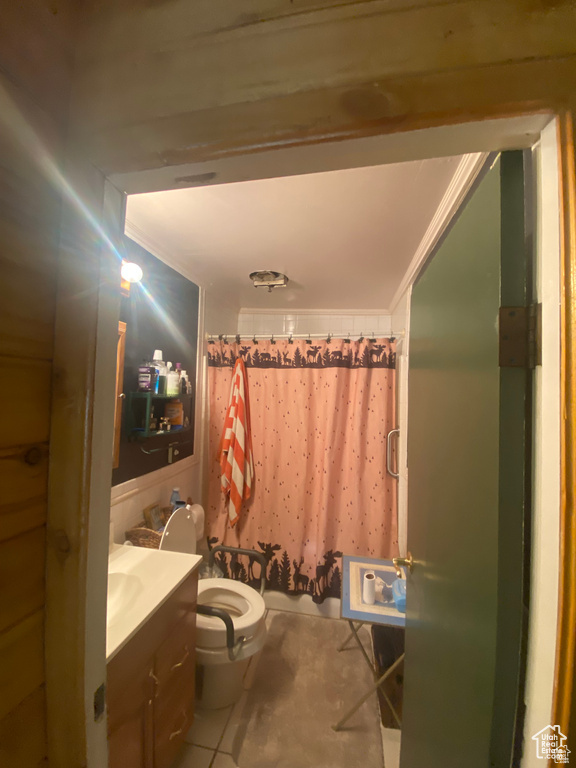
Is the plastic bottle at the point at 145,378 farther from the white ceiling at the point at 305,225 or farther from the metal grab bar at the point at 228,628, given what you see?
the metal grab bar at the point at 228,628

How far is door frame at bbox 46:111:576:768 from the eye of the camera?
1.32 feet

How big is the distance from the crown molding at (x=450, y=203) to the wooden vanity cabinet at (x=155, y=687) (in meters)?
1.78

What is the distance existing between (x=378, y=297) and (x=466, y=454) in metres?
1.87

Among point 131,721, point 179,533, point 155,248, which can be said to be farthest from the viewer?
point 155,248

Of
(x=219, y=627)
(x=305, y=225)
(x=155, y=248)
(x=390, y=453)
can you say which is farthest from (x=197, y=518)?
(x=305, y=225)

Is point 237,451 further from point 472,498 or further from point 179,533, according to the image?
point 472,498

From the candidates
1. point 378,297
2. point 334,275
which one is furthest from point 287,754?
point 378,297

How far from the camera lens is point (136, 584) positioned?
1042 mm

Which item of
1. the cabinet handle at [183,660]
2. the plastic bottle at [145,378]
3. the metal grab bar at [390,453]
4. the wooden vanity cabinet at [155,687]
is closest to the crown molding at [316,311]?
the metal grab bar at [390,453]

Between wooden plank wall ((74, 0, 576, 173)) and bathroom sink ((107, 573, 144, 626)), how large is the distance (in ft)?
3.93

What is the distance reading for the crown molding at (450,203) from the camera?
0.91 m

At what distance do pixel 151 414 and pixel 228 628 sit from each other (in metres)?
1.03

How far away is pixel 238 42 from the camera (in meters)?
0.41

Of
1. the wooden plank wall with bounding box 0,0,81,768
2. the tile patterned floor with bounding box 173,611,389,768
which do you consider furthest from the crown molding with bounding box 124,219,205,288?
the tile patterned floor with bounding box 173,611,389,768
